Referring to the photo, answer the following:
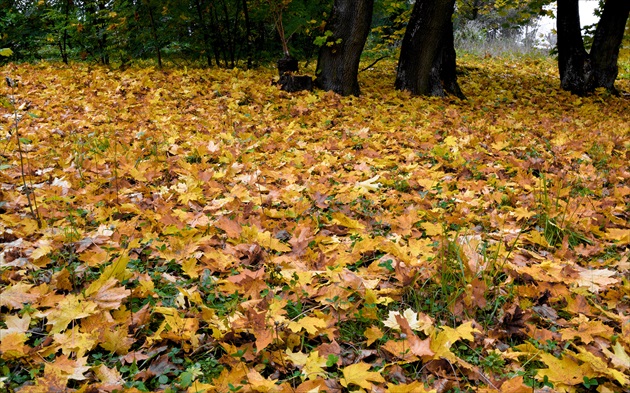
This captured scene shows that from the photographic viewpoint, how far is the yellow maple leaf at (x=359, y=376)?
4.83ft

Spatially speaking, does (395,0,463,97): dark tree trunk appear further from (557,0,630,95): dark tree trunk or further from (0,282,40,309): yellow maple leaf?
(0,282,40,309): yellow maple leaf

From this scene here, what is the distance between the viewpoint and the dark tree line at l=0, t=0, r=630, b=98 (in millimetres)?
6730

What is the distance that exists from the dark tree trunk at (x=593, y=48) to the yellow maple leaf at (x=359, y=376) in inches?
354

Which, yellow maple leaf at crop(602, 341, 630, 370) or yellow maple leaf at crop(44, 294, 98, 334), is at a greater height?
yellow maple leaf at crop(44, 294, 98, 334)

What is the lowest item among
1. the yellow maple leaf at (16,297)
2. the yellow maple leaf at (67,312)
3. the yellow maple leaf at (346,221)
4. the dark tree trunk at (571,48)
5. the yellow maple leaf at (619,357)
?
the yellow maple leaf at (619,357)

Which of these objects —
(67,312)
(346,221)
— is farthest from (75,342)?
(346,221)

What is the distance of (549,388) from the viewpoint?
5.05ft

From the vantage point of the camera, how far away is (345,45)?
6617mm

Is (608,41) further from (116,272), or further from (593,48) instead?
(116,272)

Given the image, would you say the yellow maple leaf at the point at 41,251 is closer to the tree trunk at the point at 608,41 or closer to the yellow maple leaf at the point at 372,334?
the yellow maple leaf at the point at 372,334

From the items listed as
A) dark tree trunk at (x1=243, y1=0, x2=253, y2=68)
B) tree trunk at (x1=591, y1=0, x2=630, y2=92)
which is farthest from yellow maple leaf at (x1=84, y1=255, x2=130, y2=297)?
tree trunk at (x1=591, y1=0, x2=630, y2=92)

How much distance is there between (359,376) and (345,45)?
19.1 ft

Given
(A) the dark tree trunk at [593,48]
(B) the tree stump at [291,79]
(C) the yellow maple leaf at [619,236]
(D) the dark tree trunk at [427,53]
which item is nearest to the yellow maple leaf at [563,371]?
(C) the yellow maple leaf at [619,236]

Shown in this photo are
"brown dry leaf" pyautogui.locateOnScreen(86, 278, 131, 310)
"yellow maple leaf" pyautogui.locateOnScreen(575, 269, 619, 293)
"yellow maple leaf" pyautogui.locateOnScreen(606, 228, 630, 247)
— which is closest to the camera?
"brown dry leaf" pyautogui.locateOnScreen(86, 278, 131, 310)
